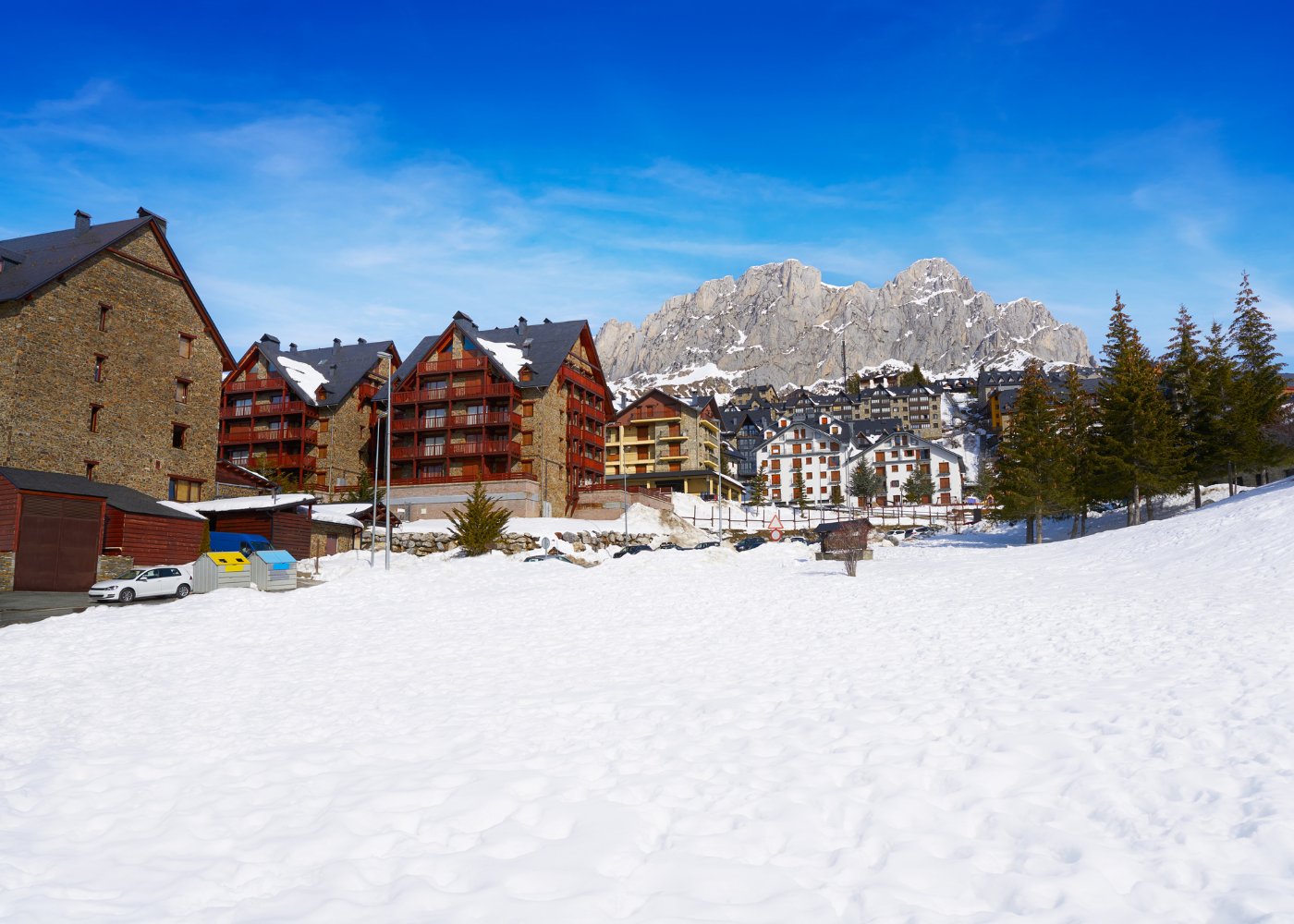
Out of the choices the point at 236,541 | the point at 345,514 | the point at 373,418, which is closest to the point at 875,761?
the point at 236,541

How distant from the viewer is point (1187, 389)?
52.2m

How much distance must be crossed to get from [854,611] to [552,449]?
163 feet

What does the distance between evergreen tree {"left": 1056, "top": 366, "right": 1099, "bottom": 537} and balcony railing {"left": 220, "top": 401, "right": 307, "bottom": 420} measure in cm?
6093

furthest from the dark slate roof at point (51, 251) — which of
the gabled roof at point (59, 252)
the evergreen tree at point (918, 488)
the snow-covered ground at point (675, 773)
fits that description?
the evergreen tree at point (918, 488)

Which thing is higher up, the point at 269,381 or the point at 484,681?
the point at 269,381

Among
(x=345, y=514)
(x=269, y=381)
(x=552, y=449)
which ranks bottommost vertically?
(x=345, y=514)

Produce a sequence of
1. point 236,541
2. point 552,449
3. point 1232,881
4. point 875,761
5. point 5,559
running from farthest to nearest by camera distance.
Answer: point 552,449, point 236,541, point 5,559, point 875,761, point 1232,881

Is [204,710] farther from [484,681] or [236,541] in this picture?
[236,541]

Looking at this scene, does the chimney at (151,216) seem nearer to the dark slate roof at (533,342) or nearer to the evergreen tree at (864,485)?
the dark slate roof at (533,342)

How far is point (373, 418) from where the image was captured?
251ft

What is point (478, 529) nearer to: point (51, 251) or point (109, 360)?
point (109, 360)

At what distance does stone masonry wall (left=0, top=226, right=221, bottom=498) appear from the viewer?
39.2m

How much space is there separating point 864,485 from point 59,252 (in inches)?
3828

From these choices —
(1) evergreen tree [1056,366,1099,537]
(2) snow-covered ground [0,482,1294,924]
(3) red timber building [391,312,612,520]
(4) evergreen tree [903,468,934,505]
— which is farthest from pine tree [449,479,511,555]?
(4) evergreen tree [903,468,934,505]
